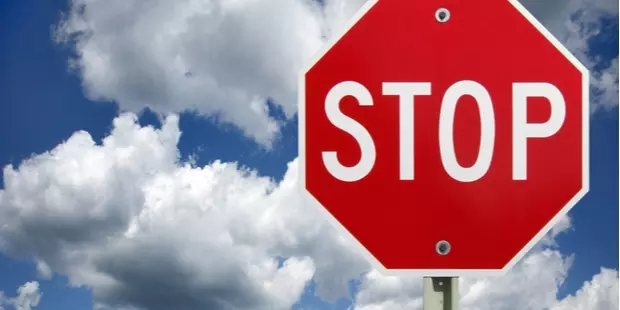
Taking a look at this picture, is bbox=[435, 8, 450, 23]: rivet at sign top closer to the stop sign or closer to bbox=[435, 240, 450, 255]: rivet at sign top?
the stop sign

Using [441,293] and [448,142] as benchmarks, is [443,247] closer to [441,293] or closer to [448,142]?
[441,293]

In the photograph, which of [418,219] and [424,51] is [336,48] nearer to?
[424,51]

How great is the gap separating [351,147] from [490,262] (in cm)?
69

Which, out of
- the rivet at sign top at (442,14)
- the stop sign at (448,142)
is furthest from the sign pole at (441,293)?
the rivet at sign top at (442,14)

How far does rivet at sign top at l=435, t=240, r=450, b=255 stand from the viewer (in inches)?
98.4

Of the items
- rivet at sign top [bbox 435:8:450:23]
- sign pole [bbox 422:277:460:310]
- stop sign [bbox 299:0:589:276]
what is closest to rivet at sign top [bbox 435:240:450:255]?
stop sign [bbox 299:0:589:276]

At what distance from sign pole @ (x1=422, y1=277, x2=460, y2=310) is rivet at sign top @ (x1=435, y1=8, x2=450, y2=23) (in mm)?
1034

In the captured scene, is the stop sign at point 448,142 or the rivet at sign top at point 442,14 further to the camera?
the rivet at sign top at point 442,14

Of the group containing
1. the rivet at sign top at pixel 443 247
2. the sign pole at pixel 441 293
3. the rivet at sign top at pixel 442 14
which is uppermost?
the rivet at sign top at pixel 442 14

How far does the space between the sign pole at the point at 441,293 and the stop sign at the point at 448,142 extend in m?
0.07

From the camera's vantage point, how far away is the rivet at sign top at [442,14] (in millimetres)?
2590

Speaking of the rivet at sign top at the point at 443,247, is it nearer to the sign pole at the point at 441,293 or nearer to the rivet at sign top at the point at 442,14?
the sign pole at the point at 441,293

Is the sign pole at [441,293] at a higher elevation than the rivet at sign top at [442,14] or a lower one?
lower

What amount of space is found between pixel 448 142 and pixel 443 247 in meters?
0.41
